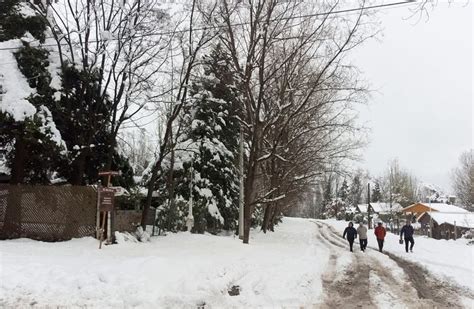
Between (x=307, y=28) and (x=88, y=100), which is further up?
(x=307, y=28)

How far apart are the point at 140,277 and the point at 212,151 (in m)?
16.7

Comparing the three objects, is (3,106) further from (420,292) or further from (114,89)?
(420,292)

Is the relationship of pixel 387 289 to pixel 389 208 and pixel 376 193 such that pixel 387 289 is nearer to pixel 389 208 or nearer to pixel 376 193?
pixel 389 208

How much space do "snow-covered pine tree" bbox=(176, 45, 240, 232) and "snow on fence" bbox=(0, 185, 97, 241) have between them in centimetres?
1005

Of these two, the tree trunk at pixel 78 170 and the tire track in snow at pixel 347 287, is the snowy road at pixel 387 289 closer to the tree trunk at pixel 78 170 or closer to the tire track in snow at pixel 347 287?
the tire track in snow at pixel 347 287

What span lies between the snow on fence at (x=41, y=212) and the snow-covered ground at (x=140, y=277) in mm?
746

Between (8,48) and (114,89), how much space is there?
4.10m

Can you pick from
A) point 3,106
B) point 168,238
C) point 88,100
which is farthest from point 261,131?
point 3,106

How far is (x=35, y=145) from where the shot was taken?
50.8 ft

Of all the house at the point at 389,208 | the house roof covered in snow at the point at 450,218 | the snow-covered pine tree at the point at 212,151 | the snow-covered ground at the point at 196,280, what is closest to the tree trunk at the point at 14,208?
the snow-covered ground at the point at 196,280

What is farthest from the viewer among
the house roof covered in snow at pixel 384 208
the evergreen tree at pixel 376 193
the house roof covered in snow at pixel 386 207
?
the evergreen tree at pixel 376 193

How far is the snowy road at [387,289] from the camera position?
410 inches

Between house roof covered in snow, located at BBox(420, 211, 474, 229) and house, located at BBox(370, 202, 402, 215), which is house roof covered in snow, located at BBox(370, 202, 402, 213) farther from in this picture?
house roof covered in snow, located at BBox(420, 211, 474, 229)

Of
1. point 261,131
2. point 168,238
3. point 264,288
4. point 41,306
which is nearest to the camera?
point 41,306
